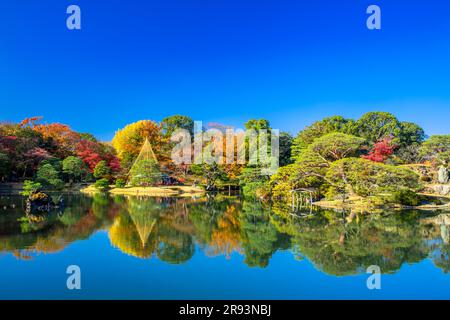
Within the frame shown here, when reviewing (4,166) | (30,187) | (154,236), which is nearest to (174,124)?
(4,166)

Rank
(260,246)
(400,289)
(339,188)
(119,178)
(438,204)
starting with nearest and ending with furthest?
1. (400,289)
2. (260,246)
3. (438,204)
4. (339,188)
5. (119,178)

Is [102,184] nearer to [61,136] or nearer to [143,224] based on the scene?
[61,136]

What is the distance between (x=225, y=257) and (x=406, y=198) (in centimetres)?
1171

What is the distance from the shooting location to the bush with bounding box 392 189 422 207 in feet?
49.7

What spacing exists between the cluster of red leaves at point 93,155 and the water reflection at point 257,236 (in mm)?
17446

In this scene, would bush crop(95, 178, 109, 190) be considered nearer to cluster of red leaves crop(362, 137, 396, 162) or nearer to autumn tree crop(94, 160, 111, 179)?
autumn tree crop(94, 160, 111, 179)

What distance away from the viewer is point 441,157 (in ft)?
63.2

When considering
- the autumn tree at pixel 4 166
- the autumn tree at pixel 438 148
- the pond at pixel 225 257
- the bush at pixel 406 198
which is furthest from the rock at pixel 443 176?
the autumn tree at pixel 4 166

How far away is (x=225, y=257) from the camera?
24.0 feet

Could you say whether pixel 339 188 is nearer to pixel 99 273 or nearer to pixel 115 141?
pixel 99 273

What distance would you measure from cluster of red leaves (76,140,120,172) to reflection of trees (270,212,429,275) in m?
23.7
